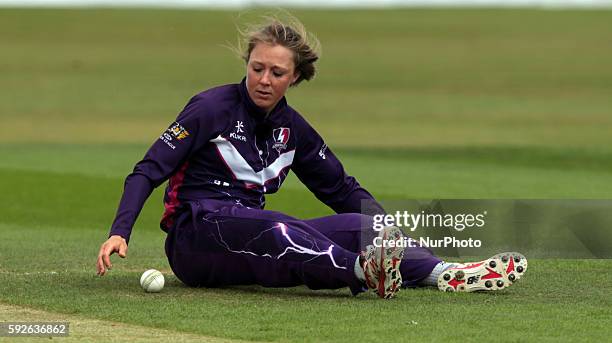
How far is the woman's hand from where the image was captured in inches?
318

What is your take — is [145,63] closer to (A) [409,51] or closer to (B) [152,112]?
(A) [409,51]

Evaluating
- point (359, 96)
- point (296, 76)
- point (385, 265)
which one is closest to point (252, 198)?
point (296, 76)

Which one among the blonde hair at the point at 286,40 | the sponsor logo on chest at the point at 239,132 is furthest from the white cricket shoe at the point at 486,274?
the blonde hair at the point at 286,40

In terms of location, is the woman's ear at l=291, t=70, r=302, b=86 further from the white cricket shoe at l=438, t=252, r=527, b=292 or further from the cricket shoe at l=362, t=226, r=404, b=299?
the white cricket shoe at l=438, t=252, r=527, b=292

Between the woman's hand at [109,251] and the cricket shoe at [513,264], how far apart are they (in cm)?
225

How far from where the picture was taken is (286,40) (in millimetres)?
9070

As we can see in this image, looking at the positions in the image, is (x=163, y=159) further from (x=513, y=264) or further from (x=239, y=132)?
(x=513, y=264)

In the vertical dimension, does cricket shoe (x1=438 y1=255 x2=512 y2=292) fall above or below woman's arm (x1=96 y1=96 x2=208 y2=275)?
below

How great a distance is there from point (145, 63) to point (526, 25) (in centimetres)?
1962

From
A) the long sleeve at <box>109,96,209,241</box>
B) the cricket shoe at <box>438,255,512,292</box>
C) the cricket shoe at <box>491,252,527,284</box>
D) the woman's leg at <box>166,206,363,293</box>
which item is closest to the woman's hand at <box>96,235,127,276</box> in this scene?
the long sleeve at <box>109,96,209,241</box>

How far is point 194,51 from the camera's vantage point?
197 feet

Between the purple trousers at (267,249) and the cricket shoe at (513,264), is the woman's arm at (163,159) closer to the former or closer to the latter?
the purple trousers at (267,249)

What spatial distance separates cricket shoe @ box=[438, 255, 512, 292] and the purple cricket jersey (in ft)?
2.50

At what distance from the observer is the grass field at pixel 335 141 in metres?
7.81
